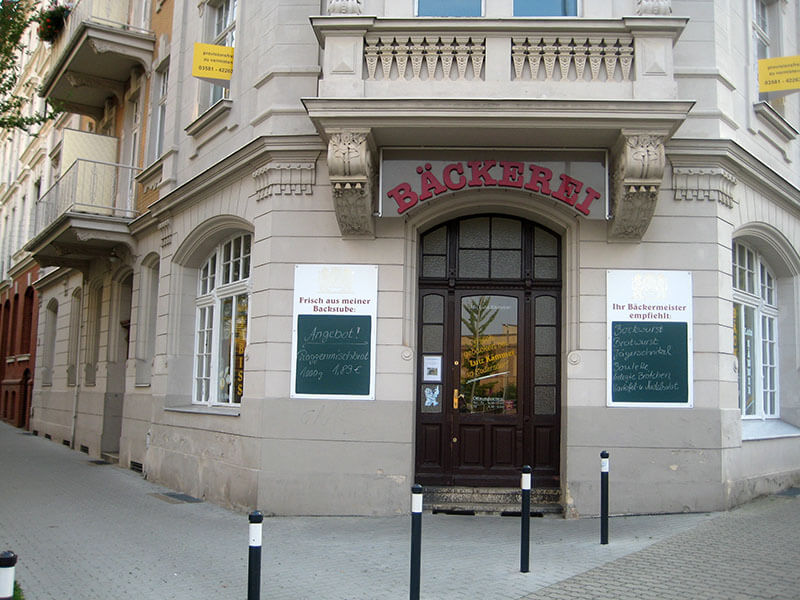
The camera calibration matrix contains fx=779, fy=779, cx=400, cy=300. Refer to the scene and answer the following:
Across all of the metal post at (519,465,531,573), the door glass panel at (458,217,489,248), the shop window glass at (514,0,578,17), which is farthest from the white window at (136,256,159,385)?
the metal post at (519,465,531,573)

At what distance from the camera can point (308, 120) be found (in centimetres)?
995

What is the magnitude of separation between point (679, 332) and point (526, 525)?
387 centimetres

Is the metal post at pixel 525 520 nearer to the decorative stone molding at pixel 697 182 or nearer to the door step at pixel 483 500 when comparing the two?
the door step at pixel 483 500

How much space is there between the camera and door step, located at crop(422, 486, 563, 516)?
9.30 m

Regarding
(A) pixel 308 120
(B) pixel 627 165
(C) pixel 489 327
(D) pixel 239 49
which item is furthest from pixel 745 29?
(D) pixel 239 49

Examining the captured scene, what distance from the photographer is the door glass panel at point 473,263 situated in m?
10.2

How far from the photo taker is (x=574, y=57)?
895cm

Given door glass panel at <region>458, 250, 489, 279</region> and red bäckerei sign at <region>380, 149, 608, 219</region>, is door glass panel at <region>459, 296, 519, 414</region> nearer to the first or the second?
door glass panel at <region>458, 250, 489, 279</region>

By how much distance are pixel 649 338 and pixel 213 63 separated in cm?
724

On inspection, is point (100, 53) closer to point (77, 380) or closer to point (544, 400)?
point (77, 380)

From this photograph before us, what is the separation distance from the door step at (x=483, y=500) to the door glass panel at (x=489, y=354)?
1.00 m

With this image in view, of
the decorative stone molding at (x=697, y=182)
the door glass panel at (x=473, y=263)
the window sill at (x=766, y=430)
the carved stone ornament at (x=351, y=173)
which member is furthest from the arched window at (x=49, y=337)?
the window sill at (x=766, y=430)

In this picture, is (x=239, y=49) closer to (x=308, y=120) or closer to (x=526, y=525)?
(x=308, y=120)

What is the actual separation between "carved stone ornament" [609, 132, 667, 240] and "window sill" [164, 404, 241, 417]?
5.45 m
